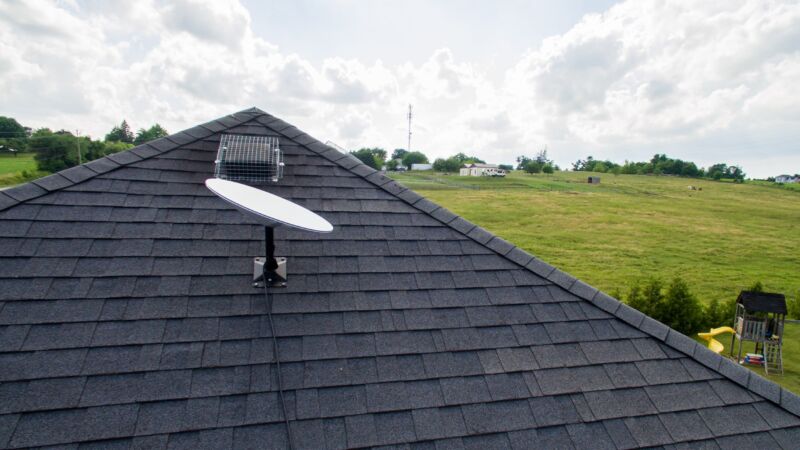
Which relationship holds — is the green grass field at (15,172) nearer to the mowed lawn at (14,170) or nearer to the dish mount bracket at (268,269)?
the mowed lawn at (14,170)

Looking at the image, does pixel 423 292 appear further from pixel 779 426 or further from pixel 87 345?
pixel 779 426

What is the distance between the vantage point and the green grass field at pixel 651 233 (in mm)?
26734

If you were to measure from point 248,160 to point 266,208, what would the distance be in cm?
161

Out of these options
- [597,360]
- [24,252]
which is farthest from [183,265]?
[597,360]

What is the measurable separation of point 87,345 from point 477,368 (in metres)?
3.11

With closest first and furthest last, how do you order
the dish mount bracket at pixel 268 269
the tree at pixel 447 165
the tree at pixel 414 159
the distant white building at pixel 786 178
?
the dish mount bracket at pixel 268 269 < the tree at pixel 447 165 < the distant white building at pixel 786 178 < the tree at pixel 414 159

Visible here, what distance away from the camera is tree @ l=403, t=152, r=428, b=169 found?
10719 centimetres

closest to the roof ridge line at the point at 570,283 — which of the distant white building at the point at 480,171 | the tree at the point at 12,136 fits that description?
the tree at the point at 12,136

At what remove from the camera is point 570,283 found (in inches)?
181

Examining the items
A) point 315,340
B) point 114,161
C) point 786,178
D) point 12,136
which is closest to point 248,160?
point 114,161

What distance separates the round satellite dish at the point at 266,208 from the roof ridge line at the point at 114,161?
5.53 ft

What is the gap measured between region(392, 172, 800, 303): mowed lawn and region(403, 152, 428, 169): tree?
42.8 m

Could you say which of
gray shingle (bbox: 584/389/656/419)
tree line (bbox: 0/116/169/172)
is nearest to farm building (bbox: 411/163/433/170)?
tree line (bbox: 0/116/169/172)

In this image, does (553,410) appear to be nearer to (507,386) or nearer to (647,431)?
(507,386)
